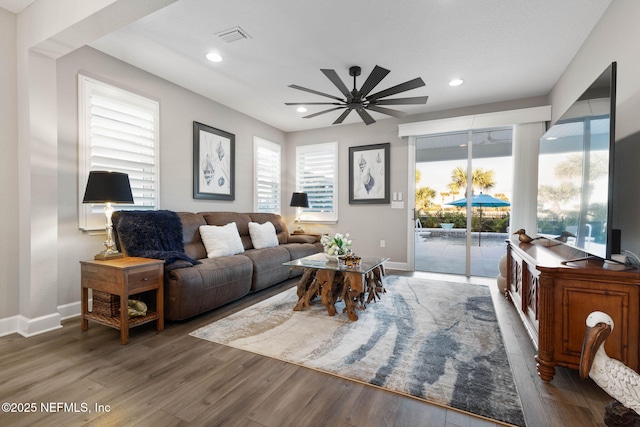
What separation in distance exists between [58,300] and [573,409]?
3.90 meters

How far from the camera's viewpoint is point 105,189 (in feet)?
7.86

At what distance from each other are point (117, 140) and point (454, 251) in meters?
4.91

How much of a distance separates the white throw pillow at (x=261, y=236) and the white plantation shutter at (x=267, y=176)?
906 mm

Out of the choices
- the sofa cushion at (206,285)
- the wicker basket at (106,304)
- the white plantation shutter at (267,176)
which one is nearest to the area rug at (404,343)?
the sofa cushion at (206,285)

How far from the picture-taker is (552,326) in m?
1.70

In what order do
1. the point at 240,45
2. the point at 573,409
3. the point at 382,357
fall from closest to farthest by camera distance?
1. the point at 573,409
2. the point at 382,357
3. the point at 240,45

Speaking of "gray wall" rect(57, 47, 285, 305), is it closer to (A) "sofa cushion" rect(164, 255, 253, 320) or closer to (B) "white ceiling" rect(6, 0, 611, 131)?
(B) "white ceiling" rect(6, 0, 611, 131)

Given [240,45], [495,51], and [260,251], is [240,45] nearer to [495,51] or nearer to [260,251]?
[260,251]

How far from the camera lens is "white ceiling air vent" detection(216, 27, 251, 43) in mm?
2555

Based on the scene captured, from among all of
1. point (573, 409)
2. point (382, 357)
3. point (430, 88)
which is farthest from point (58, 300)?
point (430, 88)

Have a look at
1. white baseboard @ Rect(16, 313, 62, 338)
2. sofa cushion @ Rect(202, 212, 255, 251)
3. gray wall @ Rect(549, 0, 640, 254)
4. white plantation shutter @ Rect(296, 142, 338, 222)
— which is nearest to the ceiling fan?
gray wall @ Rect(549, 0, 640, 254)

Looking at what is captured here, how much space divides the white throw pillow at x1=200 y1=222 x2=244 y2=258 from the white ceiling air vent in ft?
6.74

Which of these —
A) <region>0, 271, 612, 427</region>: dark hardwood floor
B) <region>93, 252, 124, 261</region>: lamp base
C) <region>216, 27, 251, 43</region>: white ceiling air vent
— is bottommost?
<region>0, 271, 612, 427</region>: dark hardwood floor

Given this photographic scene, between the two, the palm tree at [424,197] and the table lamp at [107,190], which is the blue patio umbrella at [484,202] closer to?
the palm tree at [424,197]
